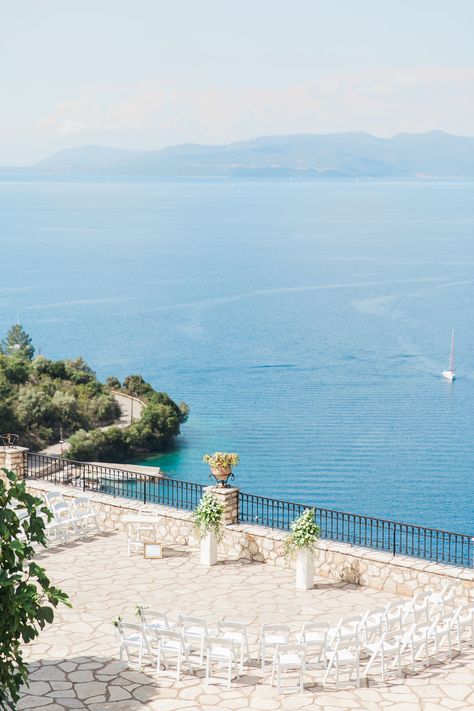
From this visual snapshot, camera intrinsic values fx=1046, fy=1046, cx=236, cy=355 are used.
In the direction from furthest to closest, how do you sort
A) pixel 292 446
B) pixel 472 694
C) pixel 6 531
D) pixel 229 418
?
pixel 229 418
pixel 292 446
pixel 472 694
pixel 6 531

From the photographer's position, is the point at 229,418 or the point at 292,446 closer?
the point at 292,446

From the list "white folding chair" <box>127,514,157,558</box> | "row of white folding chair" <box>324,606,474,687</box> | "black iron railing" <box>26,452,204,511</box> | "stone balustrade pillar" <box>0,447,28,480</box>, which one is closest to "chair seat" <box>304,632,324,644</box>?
"row of white folding chair" <box>324,606,474,687</box>

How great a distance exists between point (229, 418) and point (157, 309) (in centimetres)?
4761

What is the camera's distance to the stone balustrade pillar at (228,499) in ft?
54.8

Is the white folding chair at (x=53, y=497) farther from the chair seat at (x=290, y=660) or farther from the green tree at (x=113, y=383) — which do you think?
the green tree at (x=113, y=383)

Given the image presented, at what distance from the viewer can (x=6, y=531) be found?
302 inches

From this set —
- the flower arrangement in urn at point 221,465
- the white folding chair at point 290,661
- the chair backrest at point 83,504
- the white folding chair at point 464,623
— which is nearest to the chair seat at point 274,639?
the white folding chair at point 290,661

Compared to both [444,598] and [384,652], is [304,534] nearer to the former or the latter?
[444,598]

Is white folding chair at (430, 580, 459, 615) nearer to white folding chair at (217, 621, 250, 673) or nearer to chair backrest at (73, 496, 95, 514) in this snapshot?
white folding chair at (217, 621, 250, 673)

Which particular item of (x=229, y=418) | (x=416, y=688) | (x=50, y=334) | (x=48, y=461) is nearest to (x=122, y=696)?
(x=416, y=688)

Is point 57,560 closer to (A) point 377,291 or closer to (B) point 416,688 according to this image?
(B) point 416,688

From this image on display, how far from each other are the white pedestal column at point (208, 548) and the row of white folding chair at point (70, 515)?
7.92 feet

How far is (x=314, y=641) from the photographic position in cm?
1181

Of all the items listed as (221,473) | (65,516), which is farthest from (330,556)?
(65,516)
